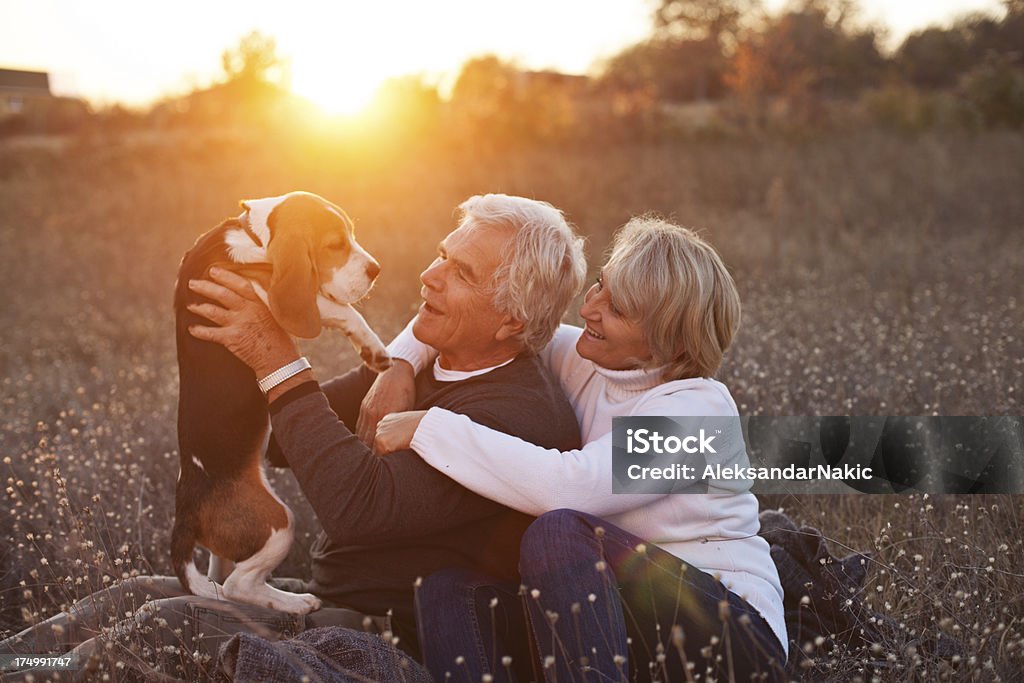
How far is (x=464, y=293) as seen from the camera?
315 cm

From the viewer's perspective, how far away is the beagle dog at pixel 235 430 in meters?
3.21

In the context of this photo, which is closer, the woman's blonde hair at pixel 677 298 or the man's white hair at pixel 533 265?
the woman's blonde hair at pixel 677 298

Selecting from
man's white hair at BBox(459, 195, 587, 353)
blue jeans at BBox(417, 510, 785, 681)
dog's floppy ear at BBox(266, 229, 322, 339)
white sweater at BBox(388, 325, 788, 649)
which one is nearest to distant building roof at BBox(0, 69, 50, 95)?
dog's floppy ear at BBox(266, 229, 322, 339)

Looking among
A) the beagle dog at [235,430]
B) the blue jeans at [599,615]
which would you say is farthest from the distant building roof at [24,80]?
the blue jeans at [599,615]

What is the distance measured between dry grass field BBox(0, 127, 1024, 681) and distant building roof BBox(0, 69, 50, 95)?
225 cm

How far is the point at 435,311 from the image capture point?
3201 millimetres

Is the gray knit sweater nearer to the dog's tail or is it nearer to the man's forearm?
the man's forearm

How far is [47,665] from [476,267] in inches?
73.9

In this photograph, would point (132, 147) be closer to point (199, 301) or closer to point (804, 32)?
point (199, 301)

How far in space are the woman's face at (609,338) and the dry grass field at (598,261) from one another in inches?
44.8

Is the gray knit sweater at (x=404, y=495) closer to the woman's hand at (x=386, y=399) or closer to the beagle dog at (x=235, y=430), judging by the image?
the woman's hand at (x=386, y=399)

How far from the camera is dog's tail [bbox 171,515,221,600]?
10.7 feet

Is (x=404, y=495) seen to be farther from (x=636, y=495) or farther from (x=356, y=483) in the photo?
(x=636, y=495)

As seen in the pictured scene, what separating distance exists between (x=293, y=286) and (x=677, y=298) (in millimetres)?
1382
